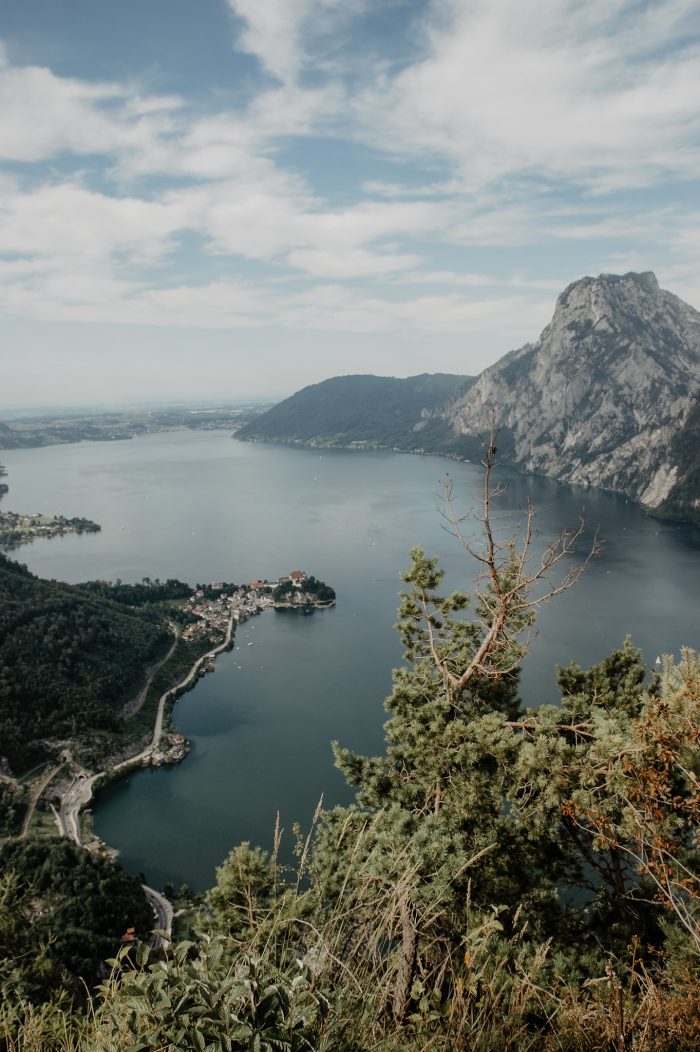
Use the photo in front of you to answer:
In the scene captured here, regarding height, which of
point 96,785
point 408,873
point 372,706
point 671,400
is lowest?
point 96,785

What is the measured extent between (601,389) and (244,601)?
114 m

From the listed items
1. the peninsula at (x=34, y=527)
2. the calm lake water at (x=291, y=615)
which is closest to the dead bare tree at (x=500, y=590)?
the calm lake water at (x=291, y=615)

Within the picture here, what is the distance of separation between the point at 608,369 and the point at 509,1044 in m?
151

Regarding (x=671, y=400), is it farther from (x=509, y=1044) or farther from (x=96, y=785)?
(x=509, y=1044)

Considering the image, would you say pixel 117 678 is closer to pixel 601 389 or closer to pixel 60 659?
pixel 60 659

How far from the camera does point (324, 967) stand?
2279mm

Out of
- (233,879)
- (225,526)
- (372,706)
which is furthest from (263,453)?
(233,879)

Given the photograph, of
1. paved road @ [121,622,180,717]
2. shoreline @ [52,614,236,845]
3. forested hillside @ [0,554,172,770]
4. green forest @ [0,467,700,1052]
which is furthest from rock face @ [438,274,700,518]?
green forest @ [0,467,700,1052]

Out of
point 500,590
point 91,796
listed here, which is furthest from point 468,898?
point 91,796

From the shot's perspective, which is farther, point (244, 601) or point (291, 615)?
point (244, 601)

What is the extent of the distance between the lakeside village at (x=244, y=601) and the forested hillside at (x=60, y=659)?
3100 mm

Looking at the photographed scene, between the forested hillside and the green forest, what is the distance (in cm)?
2389

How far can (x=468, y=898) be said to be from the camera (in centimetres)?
248

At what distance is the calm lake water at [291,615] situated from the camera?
24812 millimetres
